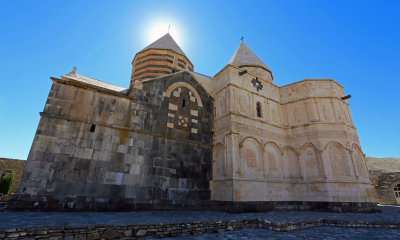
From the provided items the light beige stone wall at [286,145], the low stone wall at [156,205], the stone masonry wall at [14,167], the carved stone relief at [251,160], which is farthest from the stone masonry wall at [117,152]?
the stone masonry wall at [14,167]

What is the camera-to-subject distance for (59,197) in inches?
322

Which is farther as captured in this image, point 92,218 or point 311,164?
point 311,164

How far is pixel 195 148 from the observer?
39.6 feet

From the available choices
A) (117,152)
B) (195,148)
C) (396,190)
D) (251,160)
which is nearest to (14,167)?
(117,152)

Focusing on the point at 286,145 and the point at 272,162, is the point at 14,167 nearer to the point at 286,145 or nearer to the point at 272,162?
the point at 272,162

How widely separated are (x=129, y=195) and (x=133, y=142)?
2632mm

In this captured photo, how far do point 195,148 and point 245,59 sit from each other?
1278 centimetres

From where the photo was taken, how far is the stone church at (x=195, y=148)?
28.9 feet

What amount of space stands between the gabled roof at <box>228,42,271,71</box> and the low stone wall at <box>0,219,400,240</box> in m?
15.7

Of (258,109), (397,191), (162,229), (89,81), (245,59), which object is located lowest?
(162,229)

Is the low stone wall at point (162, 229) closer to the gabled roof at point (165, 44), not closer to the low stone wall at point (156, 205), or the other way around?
the low stone wall at point (156, 205)

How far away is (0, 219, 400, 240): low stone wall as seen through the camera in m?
4.43

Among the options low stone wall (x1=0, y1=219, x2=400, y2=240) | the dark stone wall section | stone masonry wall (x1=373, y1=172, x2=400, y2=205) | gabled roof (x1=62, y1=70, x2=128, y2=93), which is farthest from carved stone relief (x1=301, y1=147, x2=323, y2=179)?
stone masonry wall (x1=373, y1=172, x2=400, y2=205)

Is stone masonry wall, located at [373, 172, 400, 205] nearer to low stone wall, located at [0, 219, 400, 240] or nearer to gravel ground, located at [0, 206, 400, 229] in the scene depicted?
gravel ground, located at [0, 206, 400, 229]
